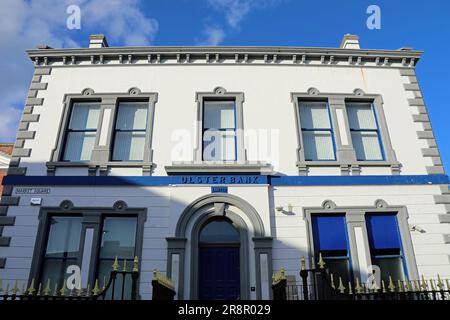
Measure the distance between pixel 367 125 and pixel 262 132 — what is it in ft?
11.9

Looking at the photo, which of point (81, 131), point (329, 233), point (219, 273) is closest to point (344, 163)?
point (329, 233)

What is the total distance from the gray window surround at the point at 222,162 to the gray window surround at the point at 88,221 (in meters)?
1.66

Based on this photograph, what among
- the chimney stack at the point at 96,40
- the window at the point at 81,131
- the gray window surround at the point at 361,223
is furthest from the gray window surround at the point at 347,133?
the chimney stack at the point at 96,40

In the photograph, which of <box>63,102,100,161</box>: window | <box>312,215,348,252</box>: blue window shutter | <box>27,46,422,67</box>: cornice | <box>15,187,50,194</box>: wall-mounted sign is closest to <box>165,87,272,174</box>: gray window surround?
<box>27,46,422,67</box>: cornice

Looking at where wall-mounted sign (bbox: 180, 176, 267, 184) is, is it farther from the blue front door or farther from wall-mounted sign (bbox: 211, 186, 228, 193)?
A: the blue front door

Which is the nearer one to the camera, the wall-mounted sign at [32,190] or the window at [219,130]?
the wall-mounted sign at [32,190]

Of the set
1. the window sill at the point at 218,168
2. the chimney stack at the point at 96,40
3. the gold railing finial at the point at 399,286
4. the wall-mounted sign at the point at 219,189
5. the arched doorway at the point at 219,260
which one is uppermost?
the chimney stack at the point at 96,40

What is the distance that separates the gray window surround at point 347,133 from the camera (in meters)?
11.6

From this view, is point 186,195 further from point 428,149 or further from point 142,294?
point 428,149

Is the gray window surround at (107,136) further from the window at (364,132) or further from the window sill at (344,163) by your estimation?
the window at (364,132)

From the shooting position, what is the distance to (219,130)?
1234 centimetres

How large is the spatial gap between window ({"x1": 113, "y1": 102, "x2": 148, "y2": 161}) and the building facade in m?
0.04

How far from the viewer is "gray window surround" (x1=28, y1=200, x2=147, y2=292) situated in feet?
33.9

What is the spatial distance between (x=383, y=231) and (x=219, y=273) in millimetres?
4885
